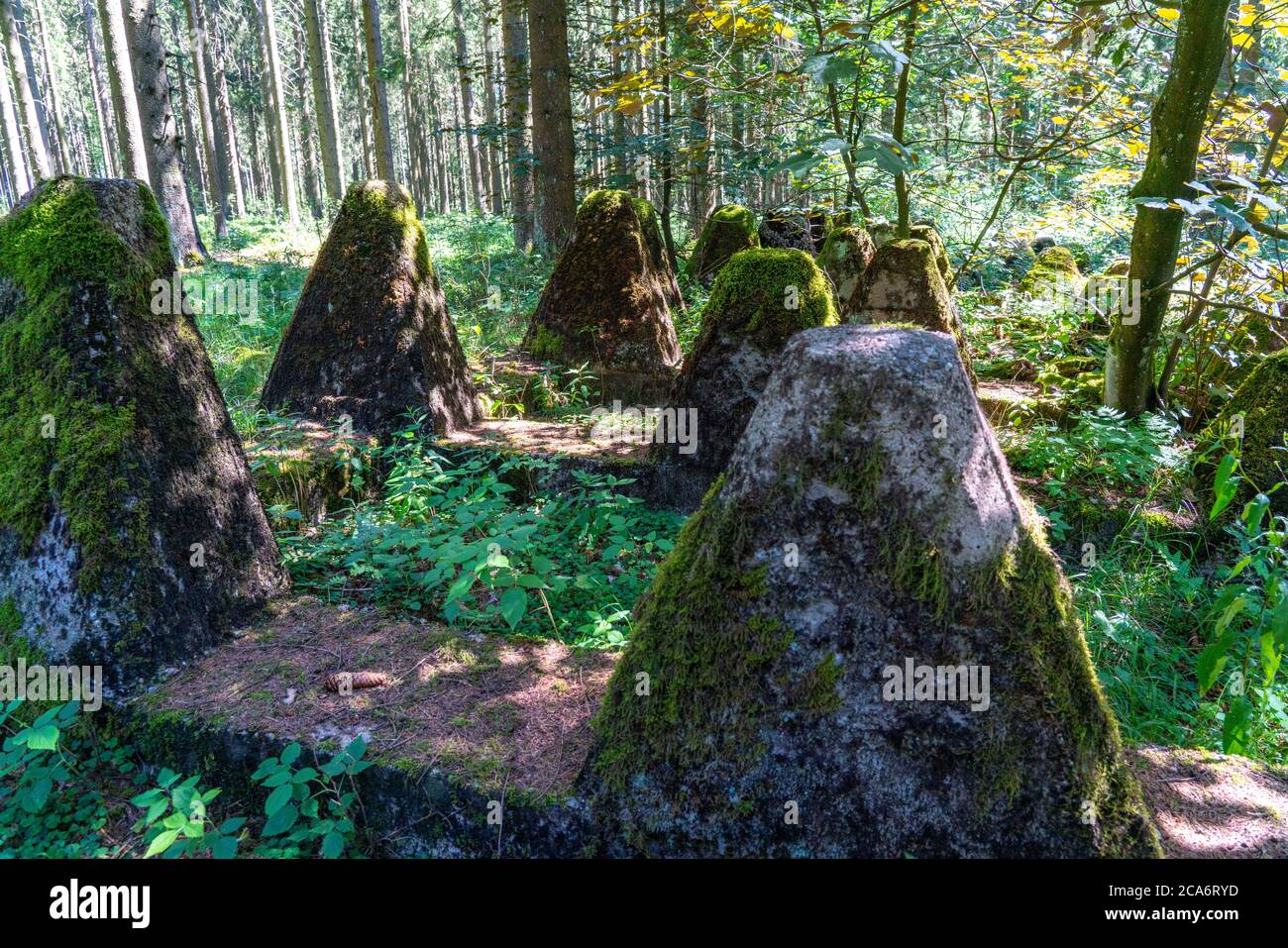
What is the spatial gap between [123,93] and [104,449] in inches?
491

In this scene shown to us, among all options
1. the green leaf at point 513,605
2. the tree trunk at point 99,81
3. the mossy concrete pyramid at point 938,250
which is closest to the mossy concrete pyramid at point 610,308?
the mossy concrete pyramid at point 938,250

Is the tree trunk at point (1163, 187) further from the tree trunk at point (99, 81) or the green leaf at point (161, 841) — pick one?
the tree trunk at point (99, 81)

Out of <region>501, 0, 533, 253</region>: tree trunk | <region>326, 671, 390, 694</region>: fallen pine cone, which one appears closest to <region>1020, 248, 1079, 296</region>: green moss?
<region>501, 0, 533, 253</region>: tree trunk

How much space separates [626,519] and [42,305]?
11.3 feet

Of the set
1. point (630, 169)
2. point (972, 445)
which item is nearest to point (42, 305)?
Result: point (972, 445)

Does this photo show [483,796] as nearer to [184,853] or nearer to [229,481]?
[184,853]

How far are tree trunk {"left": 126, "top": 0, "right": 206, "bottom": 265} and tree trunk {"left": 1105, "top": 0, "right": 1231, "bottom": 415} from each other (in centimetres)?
1277

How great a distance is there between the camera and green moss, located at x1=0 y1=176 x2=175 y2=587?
3.42m

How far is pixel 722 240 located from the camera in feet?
41.6

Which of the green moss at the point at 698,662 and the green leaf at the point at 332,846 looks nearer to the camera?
the green moss at the point at 698,662

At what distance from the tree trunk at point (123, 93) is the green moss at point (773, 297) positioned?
37.6 feet

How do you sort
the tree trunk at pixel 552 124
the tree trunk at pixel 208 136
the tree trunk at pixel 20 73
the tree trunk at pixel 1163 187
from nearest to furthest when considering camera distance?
the tree trunk at pixel 1163 187, the tree trunk at pixel 552 124, the tree trunk at pixel 20 73, the tree trunk at pixel 208 136

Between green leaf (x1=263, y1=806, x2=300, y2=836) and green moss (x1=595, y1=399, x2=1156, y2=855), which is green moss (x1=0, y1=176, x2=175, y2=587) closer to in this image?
green leaf (x1=263, y1=806, x2=300, y2=836)

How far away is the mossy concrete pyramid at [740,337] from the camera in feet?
18.7
